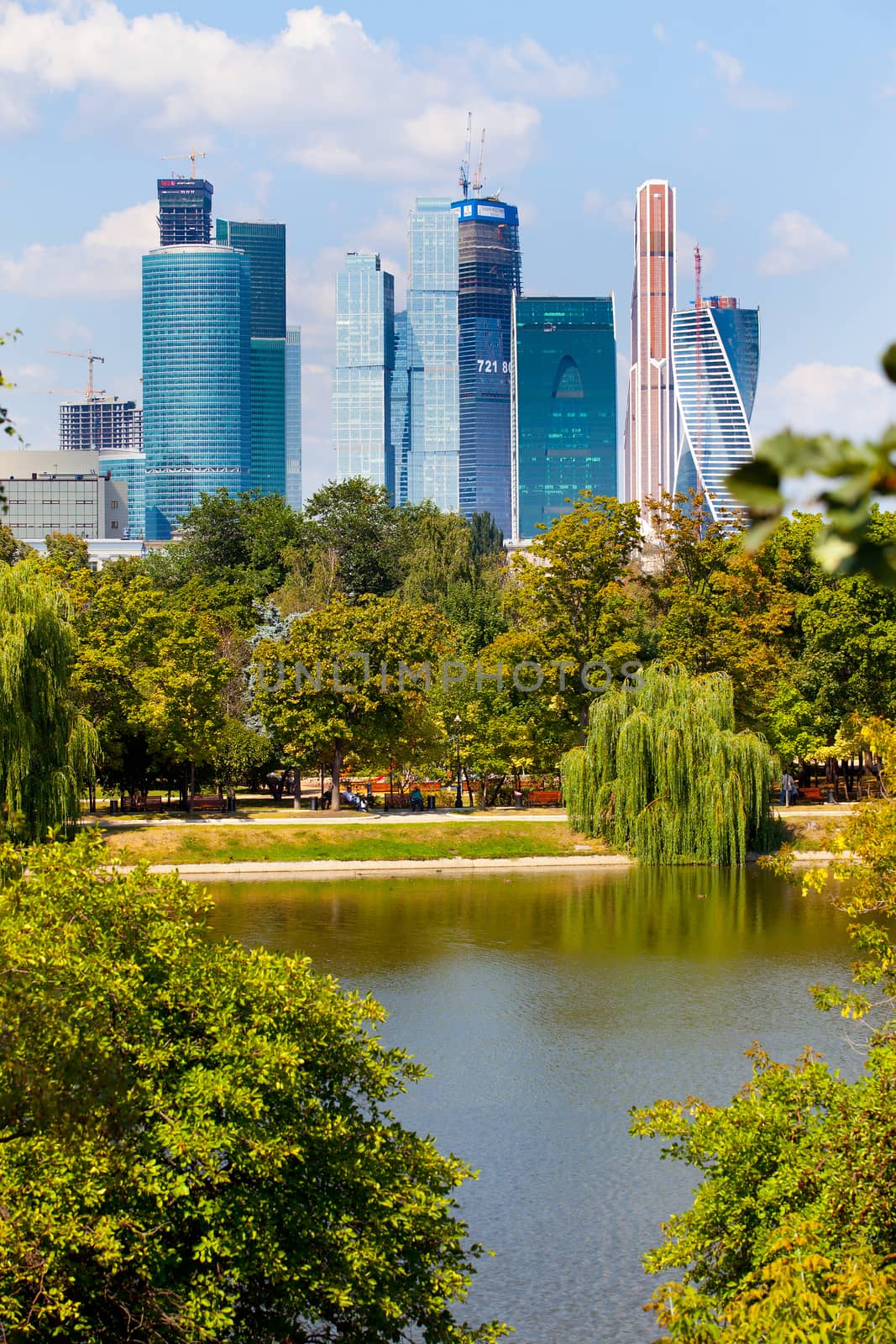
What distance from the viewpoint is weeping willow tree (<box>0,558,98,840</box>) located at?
1423 inches

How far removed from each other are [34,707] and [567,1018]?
18977 mm

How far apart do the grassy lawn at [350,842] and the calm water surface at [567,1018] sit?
8.00ft

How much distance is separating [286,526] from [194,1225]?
76796mm

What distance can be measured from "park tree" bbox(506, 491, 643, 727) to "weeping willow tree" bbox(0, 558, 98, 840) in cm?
1790

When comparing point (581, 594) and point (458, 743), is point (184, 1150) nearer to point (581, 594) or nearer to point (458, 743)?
point (458, 743)

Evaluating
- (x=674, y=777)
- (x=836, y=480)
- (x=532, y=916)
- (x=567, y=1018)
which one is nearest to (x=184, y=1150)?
(x=836, y=480)

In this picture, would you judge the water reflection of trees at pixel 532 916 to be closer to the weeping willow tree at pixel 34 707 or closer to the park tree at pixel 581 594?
the weeping willow tree at pixel 34 707

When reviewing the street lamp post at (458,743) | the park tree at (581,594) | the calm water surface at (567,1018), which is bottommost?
the calm water surface at (567,1018)

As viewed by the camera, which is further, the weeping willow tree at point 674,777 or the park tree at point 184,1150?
the weeping willow tree at point 674,777

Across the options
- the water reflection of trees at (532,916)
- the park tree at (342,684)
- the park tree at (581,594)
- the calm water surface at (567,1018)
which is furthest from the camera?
the park tree at (581,594)

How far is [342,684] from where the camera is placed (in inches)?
1850

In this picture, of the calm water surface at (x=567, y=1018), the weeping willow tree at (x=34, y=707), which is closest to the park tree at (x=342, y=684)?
the calm water surface at (x=567, y=1018)

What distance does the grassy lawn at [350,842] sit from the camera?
41.2 metres

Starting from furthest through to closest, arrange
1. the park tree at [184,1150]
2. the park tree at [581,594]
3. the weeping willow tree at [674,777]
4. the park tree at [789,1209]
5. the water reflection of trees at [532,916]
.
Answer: the park tree at [581,594] → the weeping willow tree at [674,777] → the water reflection of trees at [532,916] → the park tree at [184,1150] → the park tree at [789,1209]
